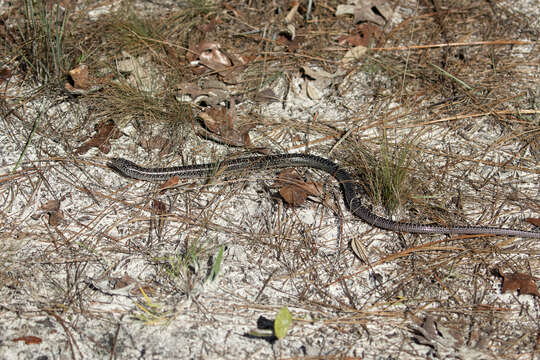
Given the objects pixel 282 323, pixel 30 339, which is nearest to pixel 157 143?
pixel 30 339

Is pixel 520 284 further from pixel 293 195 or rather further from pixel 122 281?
pixel 122 281

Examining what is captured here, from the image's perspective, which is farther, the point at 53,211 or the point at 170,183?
the point at 170,183

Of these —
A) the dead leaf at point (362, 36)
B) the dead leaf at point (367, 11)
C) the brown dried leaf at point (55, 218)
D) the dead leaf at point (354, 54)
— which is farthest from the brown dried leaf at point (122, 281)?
the dead leaf at point (367, 11)

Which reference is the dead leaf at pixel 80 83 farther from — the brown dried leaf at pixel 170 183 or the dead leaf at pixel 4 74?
the brown dried leaf at pixel 170 183

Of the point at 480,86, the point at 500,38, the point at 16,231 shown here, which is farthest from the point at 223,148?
the point at 500,38

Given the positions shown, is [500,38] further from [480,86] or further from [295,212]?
[295,212]
